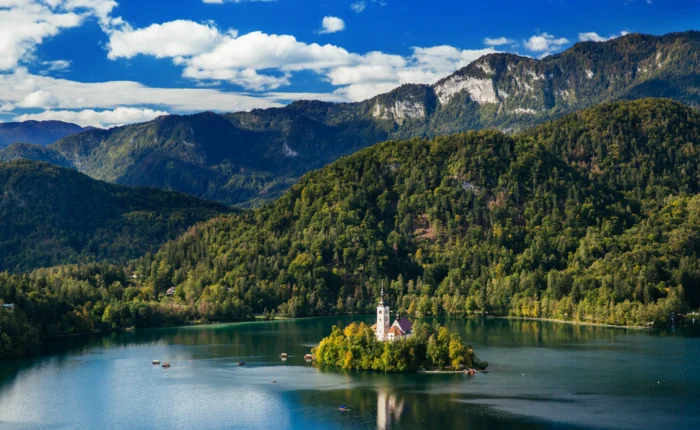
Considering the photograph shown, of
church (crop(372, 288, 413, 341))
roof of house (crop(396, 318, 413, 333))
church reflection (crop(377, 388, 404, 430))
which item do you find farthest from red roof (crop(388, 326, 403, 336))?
church reflection (crop(377, 388, 404, 430))

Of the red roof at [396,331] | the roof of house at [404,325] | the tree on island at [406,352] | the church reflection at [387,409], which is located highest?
the roof of house at [404,325]

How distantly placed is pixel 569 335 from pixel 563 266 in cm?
4766

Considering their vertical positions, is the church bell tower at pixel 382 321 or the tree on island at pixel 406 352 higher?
the church bell tower at pixel 382 321

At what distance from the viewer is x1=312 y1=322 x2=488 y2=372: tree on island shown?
350ft

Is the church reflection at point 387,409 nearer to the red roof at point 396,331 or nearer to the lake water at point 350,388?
the lake water at point 350,388

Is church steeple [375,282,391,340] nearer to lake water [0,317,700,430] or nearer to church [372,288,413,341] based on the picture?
church [372,288,413,341]

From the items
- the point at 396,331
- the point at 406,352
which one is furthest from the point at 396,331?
the point at 406,352

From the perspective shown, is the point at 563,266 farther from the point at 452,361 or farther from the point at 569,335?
the point at 452,361

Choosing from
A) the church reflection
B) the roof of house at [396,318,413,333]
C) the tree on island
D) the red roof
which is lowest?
the church reflection

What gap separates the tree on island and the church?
63.5 inches

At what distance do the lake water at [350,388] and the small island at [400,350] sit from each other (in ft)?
8.40

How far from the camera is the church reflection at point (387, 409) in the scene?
84.4 metres

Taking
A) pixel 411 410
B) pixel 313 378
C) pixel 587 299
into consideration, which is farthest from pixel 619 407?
pixel 587 299

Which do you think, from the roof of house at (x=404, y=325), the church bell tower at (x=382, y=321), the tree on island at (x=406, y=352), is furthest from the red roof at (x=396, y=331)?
the church bell tower at (x=382, y=321)
